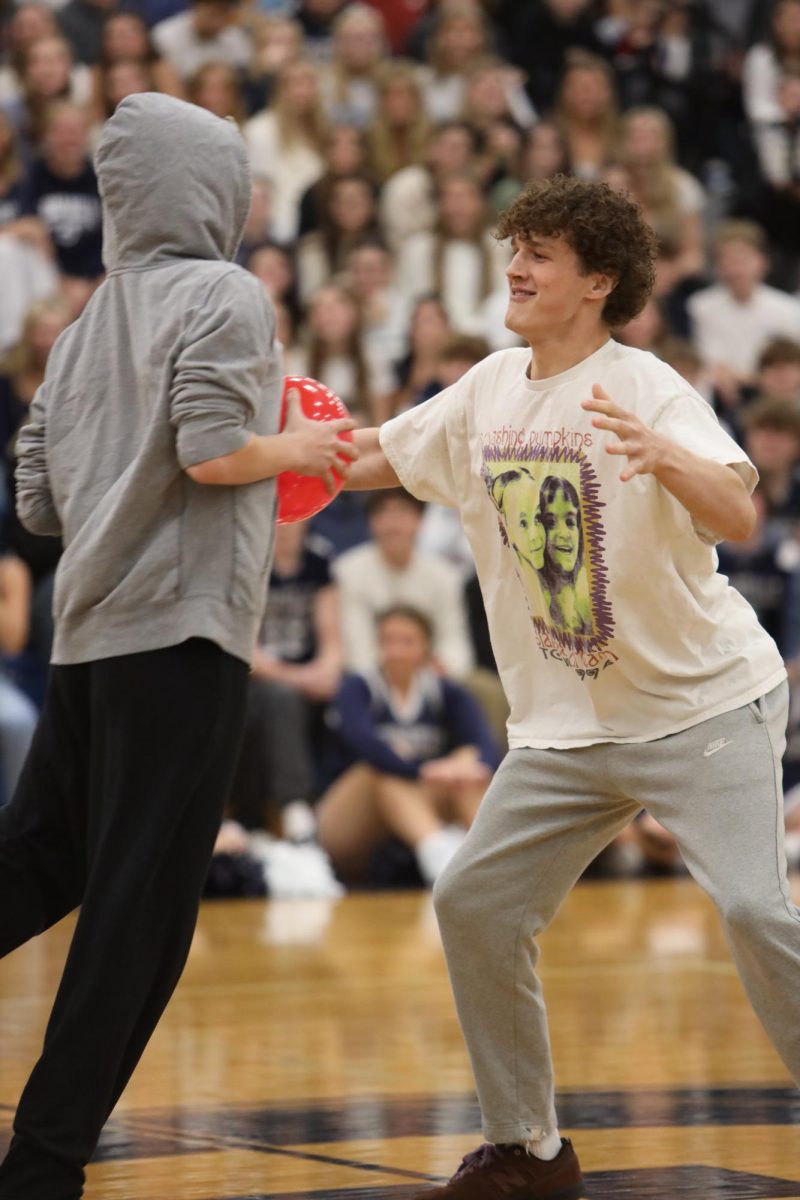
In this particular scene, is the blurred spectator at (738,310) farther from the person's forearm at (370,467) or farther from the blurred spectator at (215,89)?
the person's forearm at (370,467)

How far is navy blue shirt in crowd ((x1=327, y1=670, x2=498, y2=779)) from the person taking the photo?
963cm

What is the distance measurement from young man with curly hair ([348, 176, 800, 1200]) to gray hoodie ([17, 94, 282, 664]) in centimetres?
57

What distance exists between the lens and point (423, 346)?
11.4 m

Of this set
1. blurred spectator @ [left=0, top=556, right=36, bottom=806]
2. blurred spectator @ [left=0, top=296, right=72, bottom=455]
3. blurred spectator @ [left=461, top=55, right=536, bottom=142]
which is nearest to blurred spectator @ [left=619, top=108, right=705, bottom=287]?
blurred spectator @ [left=461, top=55, right=536, bottom=142]

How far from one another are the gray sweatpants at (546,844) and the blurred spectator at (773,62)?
38.5 ft

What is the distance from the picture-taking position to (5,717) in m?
9.08

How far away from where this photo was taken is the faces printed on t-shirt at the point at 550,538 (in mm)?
3877

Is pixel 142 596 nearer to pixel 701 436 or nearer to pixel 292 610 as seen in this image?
pixel 701 436

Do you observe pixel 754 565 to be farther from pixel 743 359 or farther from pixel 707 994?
pixel 707 994

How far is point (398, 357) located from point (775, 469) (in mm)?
2393

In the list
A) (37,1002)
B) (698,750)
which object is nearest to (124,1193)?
(698,750)

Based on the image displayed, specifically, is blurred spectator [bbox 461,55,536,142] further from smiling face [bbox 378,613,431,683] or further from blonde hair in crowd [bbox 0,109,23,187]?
smiling face [bbox 378,613,431,683]

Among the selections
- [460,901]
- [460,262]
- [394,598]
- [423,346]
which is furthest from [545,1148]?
[460,262]

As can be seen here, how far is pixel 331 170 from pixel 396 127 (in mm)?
834
